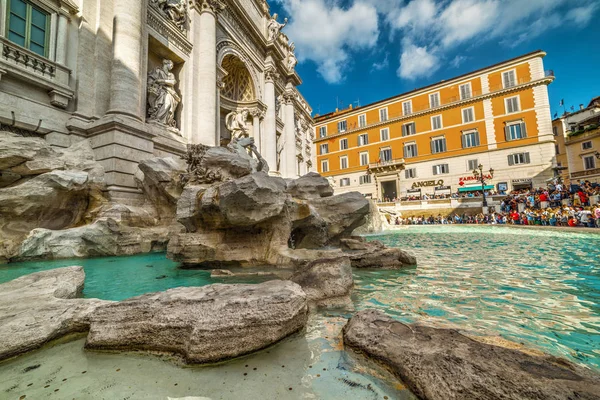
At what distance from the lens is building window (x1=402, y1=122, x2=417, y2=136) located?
28.4m

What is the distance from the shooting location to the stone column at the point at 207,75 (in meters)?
12.1

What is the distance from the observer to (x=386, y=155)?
30.0 m

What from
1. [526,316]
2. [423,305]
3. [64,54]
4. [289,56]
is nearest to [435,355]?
[423,305]

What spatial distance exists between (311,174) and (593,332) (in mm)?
6203

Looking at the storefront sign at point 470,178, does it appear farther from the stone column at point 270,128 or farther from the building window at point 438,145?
the stone column at point 270,128

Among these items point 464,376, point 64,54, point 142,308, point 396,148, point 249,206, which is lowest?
point 464,376

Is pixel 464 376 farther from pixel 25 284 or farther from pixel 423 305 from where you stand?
pixel 25 284

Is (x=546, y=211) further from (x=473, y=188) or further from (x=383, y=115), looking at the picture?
(x=383, y=115)

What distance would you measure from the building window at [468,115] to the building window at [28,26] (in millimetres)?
30347

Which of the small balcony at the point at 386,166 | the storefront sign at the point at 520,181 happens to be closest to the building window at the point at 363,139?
the small balcony at the point at 386,166

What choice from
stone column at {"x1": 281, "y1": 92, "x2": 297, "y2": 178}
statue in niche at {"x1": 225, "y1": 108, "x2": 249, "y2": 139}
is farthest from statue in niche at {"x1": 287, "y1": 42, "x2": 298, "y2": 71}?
statue in niche at {"x1": 225, "y1": 108, "x2": 249, "y2": 139}

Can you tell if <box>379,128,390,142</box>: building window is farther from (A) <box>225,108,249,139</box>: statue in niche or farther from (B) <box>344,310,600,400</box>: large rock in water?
(B) <box>344,310,600,400</box>: large rock in water

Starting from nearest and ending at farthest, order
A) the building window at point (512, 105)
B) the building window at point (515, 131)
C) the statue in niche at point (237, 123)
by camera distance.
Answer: the statue in niche at point (237, 123) < the building window at point (515, 131) < the building window at point (512, 105)

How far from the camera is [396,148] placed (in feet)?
96.4
